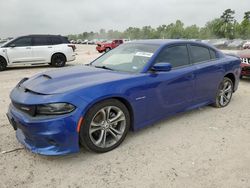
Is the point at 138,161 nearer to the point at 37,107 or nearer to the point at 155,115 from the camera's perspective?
the point at 155,115

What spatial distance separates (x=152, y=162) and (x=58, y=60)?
32.3 feet

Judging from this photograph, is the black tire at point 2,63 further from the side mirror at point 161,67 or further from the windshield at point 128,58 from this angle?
the side mirror at point 161,67

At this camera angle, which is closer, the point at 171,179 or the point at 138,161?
the point at 171,179

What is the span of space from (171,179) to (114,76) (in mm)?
1538

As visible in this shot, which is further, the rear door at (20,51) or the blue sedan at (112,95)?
the rear door at (20,51)

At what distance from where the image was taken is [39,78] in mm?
3531

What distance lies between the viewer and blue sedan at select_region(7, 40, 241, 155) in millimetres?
2818

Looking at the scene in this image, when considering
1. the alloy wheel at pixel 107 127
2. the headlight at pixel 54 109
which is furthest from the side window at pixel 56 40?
the headlight at pixel 54 109

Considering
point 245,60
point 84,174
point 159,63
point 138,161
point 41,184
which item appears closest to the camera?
point 41,184

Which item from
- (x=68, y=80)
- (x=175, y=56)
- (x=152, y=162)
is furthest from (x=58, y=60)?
(x=152, y=162)

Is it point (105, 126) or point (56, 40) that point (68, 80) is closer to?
point (105, 126)

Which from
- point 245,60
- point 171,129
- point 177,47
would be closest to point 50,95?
point 171,129

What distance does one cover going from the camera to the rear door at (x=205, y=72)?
4371mm

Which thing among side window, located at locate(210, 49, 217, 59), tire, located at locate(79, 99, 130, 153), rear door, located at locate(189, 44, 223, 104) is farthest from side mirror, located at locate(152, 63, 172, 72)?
side window, located at locate(210, 49, 217, 59)
